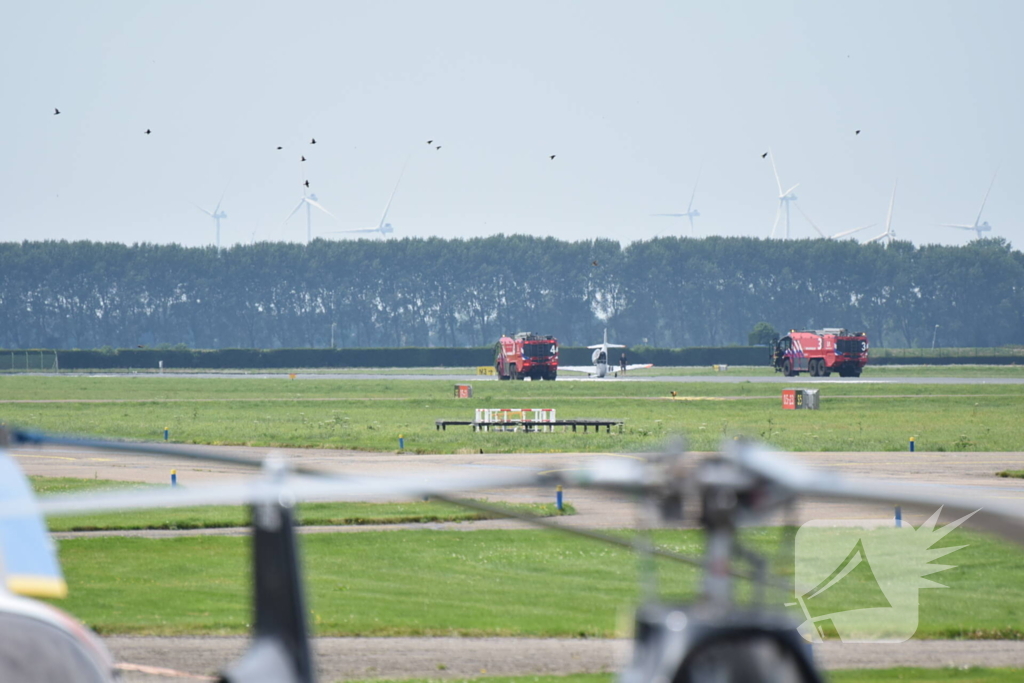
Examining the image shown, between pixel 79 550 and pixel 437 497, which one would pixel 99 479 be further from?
pixel 437 497

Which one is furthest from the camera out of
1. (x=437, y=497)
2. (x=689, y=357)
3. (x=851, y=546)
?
(x=689, y=357)

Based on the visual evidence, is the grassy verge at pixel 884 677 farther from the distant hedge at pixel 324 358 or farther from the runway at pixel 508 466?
the distant hedge at pixel 324 358

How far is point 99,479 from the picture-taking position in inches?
1190

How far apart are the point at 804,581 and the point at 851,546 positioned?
5.00 metres

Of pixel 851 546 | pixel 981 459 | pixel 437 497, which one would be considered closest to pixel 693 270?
pixel 981 459

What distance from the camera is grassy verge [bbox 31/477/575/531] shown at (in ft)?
74.0

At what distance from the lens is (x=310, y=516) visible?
23562 mm

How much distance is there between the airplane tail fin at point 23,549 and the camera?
9.08 ft

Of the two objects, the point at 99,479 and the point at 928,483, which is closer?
→ the point at 928,483

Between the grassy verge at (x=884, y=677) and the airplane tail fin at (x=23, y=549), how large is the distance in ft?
29.0

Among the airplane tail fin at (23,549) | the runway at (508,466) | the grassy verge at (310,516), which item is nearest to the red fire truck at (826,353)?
the runway at (508,466)

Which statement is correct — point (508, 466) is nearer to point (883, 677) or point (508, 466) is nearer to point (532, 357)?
point (883, 677)

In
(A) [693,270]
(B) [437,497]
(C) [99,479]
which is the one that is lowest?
(C) [99,479]

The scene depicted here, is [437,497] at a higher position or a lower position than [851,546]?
higher
